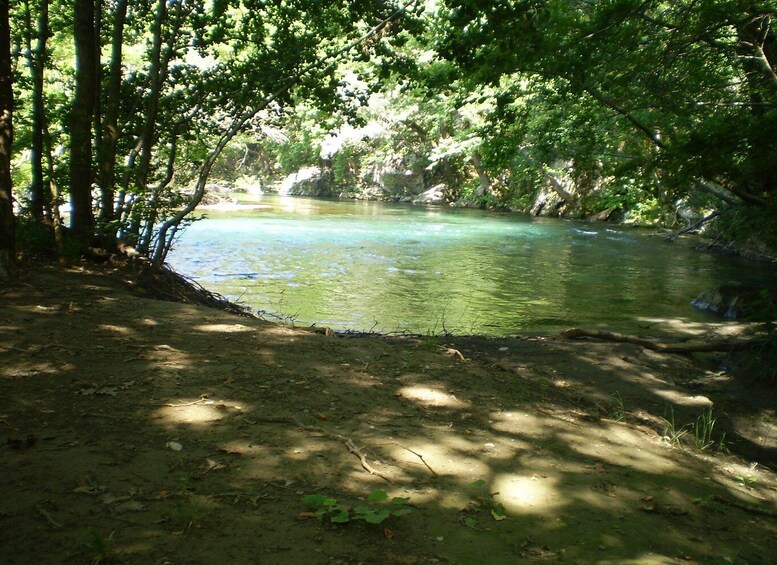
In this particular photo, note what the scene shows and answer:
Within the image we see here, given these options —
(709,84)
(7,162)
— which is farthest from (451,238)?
(7,162)

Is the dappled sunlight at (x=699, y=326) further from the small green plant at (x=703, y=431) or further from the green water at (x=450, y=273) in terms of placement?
the small green plant at (x=703, y=431)

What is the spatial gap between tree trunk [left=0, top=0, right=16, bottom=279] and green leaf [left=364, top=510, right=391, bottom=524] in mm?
4978

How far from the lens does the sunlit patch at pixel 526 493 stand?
123 inches

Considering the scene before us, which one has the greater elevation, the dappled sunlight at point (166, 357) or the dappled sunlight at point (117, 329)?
the dappled sunlight at point (117, 329)

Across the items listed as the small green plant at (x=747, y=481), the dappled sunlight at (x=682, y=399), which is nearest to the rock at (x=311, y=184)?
the dappled sunlight at (x=682, y=399)

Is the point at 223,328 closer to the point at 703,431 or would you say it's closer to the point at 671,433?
the point at 671,433

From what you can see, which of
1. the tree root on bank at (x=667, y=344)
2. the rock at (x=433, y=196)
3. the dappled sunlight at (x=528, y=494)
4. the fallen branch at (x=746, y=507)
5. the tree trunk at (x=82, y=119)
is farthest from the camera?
the rock at (x=433, y=196)

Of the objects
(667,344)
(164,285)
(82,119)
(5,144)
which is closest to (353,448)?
(5,144)

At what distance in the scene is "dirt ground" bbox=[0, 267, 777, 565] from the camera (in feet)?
8.59

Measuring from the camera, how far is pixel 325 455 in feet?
11.2

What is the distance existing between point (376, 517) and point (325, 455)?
0.79 metres

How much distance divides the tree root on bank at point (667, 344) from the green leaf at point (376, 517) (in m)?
6.32

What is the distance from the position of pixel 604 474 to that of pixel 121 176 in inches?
290

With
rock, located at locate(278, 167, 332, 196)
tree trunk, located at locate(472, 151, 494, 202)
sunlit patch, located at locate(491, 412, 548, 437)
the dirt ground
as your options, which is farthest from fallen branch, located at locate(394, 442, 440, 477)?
rock, located at locate(278, 167, 332, 196)
